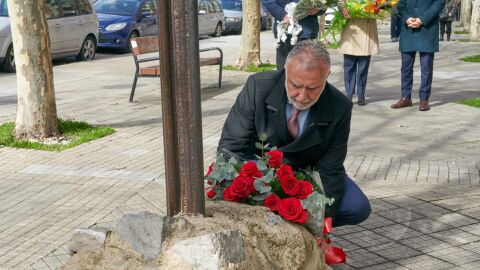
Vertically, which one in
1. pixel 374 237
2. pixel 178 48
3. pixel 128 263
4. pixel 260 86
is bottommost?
pixel 374 237

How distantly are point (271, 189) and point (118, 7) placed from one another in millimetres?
18579

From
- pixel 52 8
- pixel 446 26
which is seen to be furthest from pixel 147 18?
pixel 446 26

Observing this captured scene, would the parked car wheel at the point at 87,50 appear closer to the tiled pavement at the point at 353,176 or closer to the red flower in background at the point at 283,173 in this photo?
the tiled pavement at the point at 353,176

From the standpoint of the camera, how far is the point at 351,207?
14.4ft

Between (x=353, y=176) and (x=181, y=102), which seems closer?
(x=181, y=102)

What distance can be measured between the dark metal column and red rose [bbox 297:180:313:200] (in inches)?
23.6

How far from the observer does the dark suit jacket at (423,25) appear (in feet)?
33.3

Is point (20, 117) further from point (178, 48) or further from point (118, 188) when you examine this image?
point (178, 48)

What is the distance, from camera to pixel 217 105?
11.0m

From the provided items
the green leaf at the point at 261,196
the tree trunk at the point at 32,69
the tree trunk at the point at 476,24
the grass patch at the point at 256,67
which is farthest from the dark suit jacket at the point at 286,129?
the tree trunk at the point at 476,24

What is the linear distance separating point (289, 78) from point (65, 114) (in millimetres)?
6842

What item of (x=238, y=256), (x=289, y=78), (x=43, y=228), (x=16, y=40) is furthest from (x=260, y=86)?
(x=16, y=40)

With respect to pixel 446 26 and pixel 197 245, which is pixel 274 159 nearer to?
→ pixel 197 245

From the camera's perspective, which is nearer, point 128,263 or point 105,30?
point 128,263
